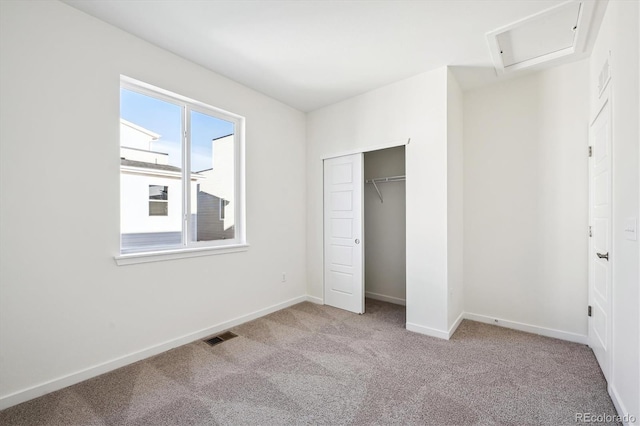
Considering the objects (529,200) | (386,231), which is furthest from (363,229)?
(529,200)

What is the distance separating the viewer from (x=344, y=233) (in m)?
3.96

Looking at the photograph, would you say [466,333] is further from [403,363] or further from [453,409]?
[453,409]

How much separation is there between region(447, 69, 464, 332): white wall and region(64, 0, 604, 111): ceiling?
0.33m

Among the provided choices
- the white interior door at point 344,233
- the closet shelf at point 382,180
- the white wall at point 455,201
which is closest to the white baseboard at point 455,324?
the white wall at point 455,201

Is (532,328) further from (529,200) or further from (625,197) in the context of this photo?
(625,197)

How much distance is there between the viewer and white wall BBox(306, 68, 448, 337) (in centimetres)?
306

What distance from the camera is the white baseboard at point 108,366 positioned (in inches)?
76.9

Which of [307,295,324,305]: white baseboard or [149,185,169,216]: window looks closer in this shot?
[149,185,169,216]: window

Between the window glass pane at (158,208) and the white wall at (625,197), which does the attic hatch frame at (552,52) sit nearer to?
the white wall at (625,197)

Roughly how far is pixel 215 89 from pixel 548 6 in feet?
10.2

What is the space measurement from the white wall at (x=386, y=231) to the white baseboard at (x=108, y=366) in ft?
6.42

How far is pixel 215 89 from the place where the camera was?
3.22 metres

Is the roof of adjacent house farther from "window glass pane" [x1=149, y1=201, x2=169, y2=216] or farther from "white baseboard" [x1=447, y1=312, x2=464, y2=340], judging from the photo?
"white baseboard" [x1=447, y1=312, x2=464, y2=340]

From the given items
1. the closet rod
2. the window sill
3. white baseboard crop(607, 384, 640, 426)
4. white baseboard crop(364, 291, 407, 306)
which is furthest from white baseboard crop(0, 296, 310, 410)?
white baseboard crop(607, 384, 640, 426)
